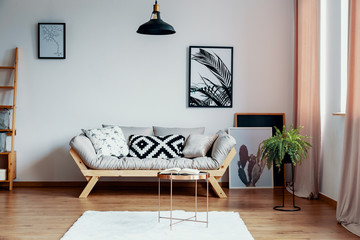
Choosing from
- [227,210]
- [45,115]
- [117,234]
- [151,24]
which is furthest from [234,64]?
[117,234]

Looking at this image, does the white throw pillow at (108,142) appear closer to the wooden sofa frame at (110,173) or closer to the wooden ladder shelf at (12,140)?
the wooden sofa frame at (110,173)

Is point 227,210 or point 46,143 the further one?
point 46,143

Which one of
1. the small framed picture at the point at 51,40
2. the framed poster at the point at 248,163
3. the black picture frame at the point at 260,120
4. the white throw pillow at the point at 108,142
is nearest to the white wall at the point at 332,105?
the framed poster at the point at 248,163

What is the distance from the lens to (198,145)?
5266 mm

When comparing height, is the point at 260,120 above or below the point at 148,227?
above

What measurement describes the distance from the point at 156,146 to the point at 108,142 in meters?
0.59

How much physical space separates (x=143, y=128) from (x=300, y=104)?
2063mm

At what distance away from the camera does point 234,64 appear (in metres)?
5.89

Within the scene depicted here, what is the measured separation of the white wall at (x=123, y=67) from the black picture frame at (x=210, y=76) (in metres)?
0.09

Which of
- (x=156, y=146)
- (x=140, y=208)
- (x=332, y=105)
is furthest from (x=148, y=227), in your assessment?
(x=332, y=105)

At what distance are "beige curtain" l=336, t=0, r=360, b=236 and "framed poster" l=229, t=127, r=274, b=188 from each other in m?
1.87

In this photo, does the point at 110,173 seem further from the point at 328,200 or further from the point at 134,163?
the point at 328,200

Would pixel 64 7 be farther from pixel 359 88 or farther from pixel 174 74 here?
pixel 359 88

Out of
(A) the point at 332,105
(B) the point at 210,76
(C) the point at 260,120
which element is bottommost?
(C) the point at 260,120
